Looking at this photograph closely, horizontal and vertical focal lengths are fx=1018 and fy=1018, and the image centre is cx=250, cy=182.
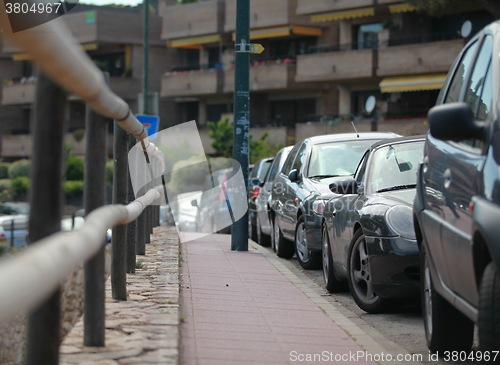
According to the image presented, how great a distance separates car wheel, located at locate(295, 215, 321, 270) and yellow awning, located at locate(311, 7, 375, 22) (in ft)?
102

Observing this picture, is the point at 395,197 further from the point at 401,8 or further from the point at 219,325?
the point at 401,8

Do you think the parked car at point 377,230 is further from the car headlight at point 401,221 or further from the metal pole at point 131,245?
the metal pole at point 131,245

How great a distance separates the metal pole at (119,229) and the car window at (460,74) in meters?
2.16

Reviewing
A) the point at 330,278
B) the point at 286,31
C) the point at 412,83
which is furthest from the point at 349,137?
the point at 286,31

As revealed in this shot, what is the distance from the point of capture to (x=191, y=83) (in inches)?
2162

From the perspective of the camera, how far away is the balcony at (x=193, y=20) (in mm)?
53531

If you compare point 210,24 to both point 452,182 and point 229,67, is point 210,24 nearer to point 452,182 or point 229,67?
point 229,67

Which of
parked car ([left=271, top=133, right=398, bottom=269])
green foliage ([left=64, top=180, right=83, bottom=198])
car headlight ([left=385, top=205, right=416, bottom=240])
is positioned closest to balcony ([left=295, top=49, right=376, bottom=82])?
green foliage ([left=64, top=180, right=83, bottom=198])

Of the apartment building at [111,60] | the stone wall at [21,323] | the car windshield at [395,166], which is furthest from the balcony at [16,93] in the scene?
the car windshield at [395,166]

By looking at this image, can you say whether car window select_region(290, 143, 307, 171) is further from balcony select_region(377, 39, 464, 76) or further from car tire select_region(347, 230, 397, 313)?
balcony select_region(377, 39, 464, 76)

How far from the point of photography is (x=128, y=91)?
60.3 meters

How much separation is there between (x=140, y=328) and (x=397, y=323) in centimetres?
301

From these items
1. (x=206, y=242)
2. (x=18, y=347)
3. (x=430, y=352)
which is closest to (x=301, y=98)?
(x=206, y=242)

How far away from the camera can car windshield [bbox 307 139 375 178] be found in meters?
12.7
